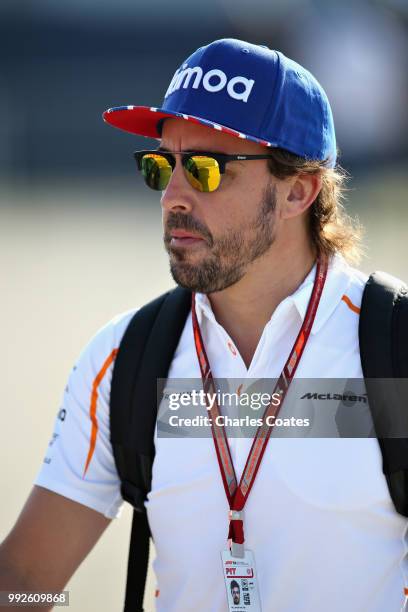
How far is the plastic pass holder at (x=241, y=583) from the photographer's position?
10.2 ft

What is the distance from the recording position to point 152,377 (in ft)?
11.1

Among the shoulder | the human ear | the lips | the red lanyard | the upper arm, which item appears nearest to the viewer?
the red lanyard

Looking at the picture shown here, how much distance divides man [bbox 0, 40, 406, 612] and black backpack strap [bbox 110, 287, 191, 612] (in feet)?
0.16

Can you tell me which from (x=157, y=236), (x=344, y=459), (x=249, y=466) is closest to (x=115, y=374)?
(x=249, y=466)

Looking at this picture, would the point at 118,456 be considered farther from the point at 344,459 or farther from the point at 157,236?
the point at 157,236

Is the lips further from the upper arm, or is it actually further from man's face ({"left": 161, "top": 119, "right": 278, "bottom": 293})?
the upper arm

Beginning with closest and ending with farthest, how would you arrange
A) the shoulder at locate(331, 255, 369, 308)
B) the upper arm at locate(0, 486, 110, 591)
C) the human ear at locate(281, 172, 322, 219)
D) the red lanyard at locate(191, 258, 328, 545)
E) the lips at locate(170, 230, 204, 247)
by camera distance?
the red lanyard at locate(191, 258, 328, 545)
the upper arm at locate(0, 486, 110, 591)
the shoulder at locate(331, 255, 369, 308)
the lips at locate(170, 230, 204, 247)
the human ear at locate(281, 172, 322, 219)

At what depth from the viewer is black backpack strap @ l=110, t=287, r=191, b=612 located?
3.32m

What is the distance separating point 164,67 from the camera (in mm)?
30281

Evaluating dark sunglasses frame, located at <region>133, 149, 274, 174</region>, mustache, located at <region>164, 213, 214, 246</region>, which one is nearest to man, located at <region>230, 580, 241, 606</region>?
mustache, located at <region>164, 213, 214, 246</region>

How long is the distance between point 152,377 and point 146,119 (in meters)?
0.95

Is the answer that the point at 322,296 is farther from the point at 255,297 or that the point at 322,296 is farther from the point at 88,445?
the point at 88,445

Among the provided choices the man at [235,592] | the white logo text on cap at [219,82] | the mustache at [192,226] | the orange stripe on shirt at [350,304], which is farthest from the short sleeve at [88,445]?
the white logo text on cap at [219,82]

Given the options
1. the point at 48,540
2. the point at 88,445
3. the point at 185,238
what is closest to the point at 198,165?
the point at 185,238
